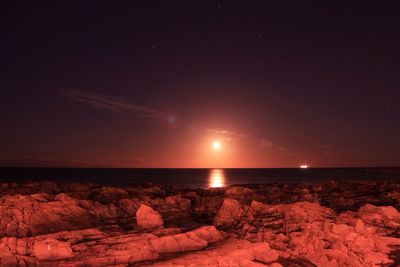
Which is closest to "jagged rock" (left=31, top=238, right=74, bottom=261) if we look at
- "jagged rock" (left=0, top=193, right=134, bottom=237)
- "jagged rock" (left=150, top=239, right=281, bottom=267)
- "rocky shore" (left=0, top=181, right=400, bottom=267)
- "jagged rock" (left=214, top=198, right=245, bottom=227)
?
"rocky shore" (left=0, top=181, right=400, bottom=267)

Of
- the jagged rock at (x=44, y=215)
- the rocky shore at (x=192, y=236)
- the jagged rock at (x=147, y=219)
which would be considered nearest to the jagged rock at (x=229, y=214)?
the rocky shore at (x=192, y=236)

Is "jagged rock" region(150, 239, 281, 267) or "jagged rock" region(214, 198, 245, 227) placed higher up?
"jagged rock" region(214, 198, 245, 227)

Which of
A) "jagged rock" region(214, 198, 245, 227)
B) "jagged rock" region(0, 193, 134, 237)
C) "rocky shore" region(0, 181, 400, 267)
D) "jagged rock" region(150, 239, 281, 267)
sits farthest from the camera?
"jagged rock" region(214, 198, 245, 227)

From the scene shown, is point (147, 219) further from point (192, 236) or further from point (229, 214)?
point (229, 214)


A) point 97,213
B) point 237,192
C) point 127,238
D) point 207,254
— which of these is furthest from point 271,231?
point 237,192

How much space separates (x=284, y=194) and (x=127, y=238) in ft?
102

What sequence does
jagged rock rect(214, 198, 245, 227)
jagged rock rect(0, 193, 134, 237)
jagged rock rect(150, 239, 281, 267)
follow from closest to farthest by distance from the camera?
jagged rock rect(150, 239, 281, 267) → jagged rock rect(0, 193, 134, 237) → jagged rock rect(214, 198, 245, 227)

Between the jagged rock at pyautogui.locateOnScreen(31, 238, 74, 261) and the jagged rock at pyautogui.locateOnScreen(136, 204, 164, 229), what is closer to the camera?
the jagged rock at pyautogui.locateOnScreen(31, 238, 74, 261)

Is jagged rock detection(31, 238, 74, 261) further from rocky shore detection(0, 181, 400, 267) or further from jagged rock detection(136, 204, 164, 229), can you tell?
jagged rock detection(136, 204, 164, 229)

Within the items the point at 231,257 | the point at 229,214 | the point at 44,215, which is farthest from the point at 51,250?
the point at 229,214

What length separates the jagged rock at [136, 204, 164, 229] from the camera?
78.0ft

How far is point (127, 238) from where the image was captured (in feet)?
61.2

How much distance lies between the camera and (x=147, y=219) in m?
24.1

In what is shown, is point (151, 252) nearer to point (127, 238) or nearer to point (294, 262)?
point (127, 238)
